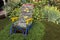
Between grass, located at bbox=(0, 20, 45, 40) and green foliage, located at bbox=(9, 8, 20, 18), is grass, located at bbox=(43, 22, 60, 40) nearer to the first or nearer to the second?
grass, located at bbox=(0, 20, 45, 40)

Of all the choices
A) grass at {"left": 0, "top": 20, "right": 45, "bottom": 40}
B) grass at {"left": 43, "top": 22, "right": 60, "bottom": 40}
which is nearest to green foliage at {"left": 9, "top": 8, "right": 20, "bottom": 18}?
grass at {"left": 0, "top": 20, "right": 45, "bottom": 40}

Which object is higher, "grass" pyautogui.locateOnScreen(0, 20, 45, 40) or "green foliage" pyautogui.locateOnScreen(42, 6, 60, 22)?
"green foliage" pyautogui.locateOnScreen(42, 6, 60, 22)

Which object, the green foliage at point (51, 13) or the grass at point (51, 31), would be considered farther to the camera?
the green foliage at point (51, 13)

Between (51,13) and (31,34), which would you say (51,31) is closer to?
(31,34)

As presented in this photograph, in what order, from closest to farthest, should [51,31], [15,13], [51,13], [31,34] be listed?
1. [31,34]
2. [51,31]
3. [51,13]
4. [15,13]

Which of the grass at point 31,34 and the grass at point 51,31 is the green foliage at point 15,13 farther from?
the grass at point 51,31

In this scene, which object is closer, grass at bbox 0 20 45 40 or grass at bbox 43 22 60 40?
grass at bbox 0 20 45 40

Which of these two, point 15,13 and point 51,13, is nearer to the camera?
point 51,13

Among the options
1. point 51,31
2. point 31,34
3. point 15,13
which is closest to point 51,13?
point 51,31

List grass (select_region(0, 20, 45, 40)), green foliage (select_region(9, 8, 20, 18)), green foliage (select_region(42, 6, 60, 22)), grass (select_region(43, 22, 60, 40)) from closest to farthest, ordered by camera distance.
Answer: grass (select_region(0, 20, 45, 40))
grass (select_region(43, 22, 60, 40))
green foliage (select_region(42, 6, 60, 22))
green foliage (select_region(9, 8, 20, 18))

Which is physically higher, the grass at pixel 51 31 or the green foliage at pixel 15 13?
the green foliage at pixel 15 13

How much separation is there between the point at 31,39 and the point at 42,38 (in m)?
0.62

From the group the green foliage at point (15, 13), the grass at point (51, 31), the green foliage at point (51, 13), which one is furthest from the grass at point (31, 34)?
the green foliage at point (15, 13)

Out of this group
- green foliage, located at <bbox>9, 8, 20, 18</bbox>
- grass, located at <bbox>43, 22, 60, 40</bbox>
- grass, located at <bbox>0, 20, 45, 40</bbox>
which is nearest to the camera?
grass, located at <bbox>0, 20, 45, 40</bbox>
